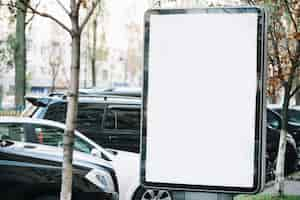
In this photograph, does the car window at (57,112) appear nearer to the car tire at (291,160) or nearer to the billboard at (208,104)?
the car tire at (291,160)

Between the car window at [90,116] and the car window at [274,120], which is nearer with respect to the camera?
the car window at [90,116]

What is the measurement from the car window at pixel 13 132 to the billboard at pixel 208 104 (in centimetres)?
528

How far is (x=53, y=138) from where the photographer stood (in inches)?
312

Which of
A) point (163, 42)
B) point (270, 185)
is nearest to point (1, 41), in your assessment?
point (270, 185)

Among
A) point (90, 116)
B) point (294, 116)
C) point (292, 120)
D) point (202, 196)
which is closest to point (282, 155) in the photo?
point (90, 116)

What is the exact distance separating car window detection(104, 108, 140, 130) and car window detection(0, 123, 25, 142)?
3686mm

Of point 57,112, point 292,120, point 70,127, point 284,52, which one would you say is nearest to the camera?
point 70,127

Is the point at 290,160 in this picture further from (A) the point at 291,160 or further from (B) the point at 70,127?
(B) the point at 70,127

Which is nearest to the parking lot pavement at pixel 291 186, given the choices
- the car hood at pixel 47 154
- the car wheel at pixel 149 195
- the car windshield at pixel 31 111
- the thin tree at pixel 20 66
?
the car wheel at pixel 149 195

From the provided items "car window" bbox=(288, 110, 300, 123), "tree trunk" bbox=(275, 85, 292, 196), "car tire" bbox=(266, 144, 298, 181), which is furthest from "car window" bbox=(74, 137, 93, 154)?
"car window" bbox=(288, 110, 300, 123)

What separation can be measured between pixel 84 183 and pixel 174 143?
4.54 meters

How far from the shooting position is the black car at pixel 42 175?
6.65m

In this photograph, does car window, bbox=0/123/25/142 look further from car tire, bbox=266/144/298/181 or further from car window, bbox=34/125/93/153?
car tire, bbox=266/144/298/181

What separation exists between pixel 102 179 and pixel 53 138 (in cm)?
129
